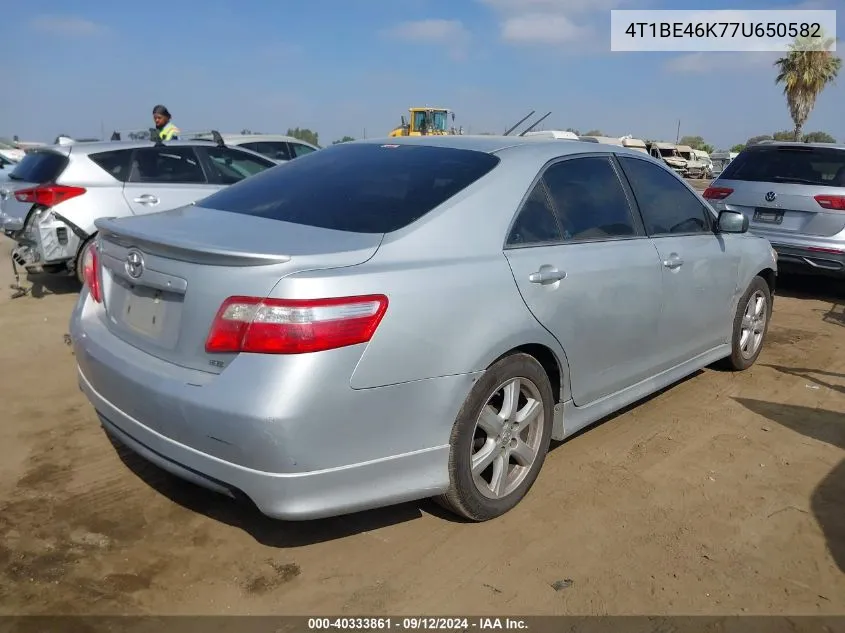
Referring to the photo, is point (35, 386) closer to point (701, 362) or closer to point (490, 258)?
point (490, 258)

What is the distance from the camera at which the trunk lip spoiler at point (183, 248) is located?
238 cm

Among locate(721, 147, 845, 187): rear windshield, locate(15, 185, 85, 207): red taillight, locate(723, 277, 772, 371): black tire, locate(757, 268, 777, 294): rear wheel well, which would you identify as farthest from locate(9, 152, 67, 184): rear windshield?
locate(721, 147, 845, 187): rear windshield

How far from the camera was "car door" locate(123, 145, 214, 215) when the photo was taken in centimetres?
713

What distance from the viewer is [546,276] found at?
3092 mm

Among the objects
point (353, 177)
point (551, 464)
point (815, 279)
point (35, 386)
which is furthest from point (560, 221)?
point (815, 279)

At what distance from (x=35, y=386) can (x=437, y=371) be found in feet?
10.4

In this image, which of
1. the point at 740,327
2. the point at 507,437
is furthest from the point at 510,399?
the point at 740,327

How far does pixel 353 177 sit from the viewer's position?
3.31m

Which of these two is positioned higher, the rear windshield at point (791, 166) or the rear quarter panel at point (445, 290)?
the rear windshield at point (791, 166)

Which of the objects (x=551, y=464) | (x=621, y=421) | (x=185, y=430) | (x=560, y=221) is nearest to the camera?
(x=185, y=430)

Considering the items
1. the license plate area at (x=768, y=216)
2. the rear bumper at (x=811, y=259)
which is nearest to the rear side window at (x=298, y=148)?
the license plate area at (x=768, y=216)

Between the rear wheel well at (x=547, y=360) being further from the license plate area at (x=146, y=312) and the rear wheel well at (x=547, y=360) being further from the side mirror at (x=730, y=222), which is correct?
the side mirror at (x=730, y=222)

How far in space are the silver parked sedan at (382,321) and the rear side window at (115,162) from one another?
4162 mm

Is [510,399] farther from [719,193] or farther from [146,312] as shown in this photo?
[719,193]
